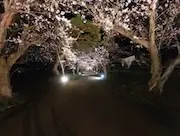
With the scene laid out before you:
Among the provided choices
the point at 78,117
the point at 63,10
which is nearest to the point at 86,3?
the point at 63,10

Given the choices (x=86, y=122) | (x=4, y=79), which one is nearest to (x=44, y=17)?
(x=4, y=79)

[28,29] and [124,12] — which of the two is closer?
[28,29]

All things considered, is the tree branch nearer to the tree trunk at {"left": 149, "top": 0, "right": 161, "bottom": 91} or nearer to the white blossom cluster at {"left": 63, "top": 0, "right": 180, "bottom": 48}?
the white blossom cluster at {"left": 63, "top": 0, "right": 180, "bottom": 48}

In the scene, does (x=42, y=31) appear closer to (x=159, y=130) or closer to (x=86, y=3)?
(x=86, y=3)

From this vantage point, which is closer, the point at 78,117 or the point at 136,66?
the point at 78,117

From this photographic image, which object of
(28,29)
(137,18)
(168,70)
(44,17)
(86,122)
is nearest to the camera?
(86,122)

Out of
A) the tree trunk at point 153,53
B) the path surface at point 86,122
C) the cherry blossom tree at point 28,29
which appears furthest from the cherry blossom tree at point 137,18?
the path surface at point 86,122

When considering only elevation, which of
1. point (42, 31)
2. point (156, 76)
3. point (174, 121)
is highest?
point (42, 31)

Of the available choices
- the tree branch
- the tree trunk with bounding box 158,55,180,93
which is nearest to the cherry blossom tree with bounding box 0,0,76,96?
the tree branch

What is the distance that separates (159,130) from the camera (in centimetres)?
1267

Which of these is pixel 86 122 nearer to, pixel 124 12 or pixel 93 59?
pixel 124 12

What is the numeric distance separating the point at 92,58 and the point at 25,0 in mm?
37112

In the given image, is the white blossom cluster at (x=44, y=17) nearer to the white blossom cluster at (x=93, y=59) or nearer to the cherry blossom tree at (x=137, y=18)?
the cherry blossom tree at (x=137, y=18)

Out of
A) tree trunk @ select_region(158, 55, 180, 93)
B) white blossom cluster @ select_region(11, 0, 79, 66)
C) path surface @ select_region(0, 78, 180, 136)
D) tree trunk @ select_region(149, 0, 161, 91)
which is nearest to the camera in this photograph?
path surface @ select_region(0, 78, 180, 136)
